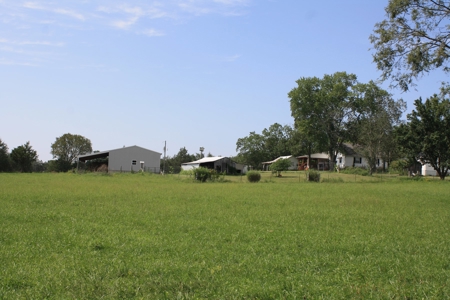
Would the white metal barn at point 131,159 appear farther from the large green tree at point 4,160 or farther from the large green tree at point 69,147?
the large green tree at point 69,147

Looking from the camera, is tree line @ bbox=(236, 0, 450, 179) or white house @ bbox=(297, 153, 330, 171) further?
white house @ bbox=(297, 153, 330, 171)

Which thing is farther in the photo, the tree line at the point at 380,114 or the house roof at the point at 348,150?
the house roof at the point at 348,150

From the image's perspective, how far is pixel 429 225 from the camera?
11789 mm

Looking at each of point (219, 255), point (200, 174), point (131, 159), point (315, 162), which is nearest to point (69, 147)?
point (131, 159)

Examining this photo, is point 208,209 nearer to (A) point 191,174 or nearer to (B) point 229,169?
(A) point 191,174

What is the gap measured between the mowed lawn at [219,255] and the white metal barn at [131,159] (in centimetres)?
5072

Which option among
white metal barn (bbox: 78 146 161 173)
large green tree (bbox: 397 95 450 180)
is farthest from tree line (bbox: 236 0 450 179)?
white metal barn (bbox: 78 146 161 173)

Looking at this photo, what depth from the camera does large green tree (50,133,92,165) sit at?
92.9 metres

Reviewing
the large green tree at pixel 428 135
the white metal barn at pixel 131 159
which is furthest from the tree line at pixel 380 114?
the white metal barn at pixel 131 159

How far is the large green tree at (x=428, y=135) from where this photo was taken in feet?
148

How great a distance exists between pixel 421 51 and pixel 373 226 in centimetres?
1122

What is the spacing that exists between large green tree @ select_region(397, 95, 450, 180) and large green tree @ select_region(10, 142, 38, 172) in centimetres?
6140

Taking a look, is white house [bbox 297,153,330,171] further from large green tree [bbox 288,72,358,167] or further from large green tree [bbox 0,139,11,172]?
large green tree [bbox 0,139,11,172]

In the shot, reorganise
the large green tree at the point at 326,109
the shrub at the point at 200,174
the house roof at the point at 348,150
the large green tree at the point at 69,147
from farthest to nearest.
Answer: the large green tree at the point at 69,147, the house roof at the point at 348,150, the large green tree at the point at 326,109, the shrub at the point at 200,174
